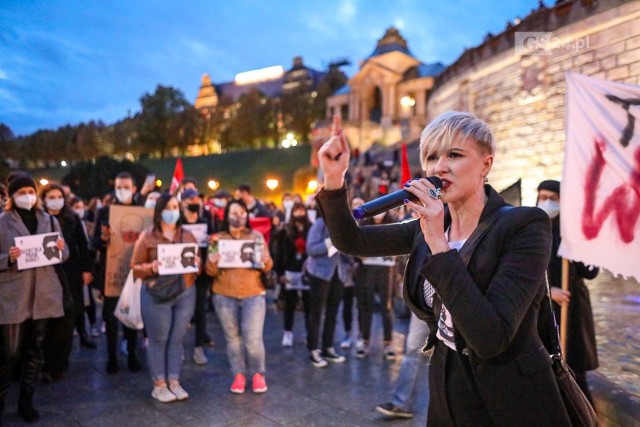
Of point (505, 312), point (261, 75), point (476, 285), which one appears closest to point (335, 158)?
point (476, 285)

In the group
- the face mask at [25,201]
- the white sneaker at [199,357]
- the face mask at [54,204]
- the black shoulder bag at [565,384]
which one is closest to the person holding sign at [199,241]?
the white sneaker at [199,357]

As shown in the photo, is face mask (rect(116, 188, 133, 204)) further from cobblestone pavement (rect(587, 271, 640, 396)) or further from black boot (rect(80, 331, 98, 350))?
cobblestone pavement (rect(587, 271, 640, 396))

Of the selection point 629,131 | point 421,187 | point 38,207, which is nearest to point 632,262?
point 629,131

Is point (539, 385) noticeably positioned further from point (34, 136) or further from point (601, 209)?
point (34, 136)

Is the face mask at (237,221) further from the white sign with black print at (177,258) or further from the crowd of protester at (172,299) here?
the white sign with black print at (177,258)

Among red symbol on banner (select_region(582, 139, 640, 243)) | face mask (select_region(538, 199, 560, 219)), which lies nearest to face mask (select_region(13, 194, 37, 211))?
face mask (select_region(538, 199, 560, 219))

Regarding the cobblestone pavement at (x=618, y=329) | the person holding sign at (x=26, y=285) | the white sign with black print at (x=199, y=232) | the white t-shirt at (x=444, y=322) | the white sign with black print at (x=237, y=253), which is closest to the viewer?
the white t-shirt at (x=444, y=322)

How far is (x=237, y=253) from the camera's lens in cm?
529

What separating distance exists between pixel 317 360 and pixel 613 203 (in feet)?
12.7

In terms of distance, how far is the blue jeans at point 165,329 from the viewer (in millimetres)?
4910

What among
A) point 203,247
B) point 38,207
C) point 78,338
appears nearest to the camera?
point 38,207

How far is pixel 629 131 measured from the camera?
12.3 feet

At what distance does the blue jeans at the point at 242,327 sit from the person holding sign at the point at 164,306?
39 cm

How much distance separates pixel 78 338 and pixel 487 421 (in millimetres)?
7291
